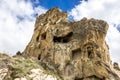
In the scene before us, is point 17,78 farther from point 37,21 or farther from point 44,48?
point 37,21

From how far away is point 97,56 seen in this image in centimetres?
5575

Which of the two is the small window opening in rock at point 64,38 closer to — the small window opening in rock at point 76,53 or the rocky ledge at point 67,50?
the rocky ledge at point 67,50

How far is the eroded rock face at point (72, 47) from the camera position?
5459cm

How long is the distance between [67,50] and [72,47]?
1.18 m

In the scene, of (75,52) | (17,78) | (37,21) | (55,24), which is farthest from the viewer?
(37,21)

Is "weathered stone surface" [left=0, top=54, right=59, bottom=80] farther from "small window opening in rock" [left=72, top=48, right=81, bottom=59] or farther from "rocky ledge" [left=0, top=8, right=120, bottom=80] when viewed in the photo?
"small window opening in rock" [left=72, top=48, right=81, bottom=59]

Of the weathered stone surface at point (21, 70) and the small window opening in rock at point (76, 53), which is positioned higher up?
the small window opening in rock at point (76, 53)

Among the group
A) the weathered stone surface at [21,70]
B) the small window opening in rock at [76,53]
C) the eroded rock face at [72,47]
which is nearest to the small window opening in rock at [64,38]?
the eroded rock face at [72,47]

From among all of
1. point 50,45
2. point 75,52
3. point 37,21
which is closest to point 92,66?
point 75,52

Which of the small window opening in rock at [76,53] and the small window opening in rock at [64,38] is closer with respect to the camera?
the small window opening in rock at [76,53]

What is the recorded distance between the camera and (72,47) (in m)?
58.8

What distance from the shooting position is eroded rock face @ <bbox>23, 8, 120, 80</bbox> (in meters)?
54.6

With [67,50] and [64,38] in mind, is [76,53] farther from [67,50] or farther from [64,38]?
[64,38]

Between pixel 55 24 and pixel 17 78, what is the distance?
64.4 ft
